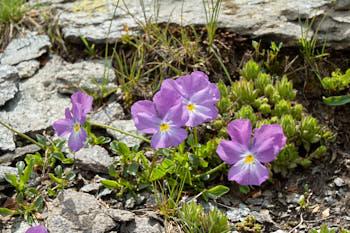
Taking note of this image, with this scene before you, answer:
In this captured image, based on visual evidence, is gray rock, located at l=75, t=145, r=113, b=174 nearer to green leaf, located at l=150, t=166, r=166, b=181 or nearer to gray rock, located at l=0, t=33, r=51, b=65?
green leaf, located at l=150, t=166, r=166, b=181

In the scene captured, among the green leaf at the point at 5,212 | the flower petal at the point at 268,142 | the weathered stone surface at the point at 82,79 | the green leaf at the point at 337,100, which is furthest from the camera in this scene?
the weathered stone surface at the point at 82,79

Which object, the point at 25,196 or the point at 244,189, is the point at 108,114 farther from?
the point at 244,189

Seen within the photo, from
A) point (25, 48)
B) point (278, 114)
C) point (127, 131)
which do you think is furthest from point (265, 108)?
point (25, 48)

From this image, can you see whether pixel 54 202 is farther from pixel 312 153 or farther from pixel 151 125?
pixel 312 153

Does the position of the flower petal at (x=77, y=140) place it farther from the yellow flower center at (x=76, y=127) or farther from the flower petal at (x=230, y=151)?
the flower petal at (x=230, y=151)

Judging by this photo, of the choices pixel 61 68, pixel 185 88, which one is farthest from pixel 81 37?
pixel 185 88

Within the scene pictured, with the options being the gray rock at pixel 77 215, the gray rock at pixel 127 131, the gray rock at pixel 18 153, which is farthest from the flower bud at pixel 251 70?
the gray rock at pixel 18 153
